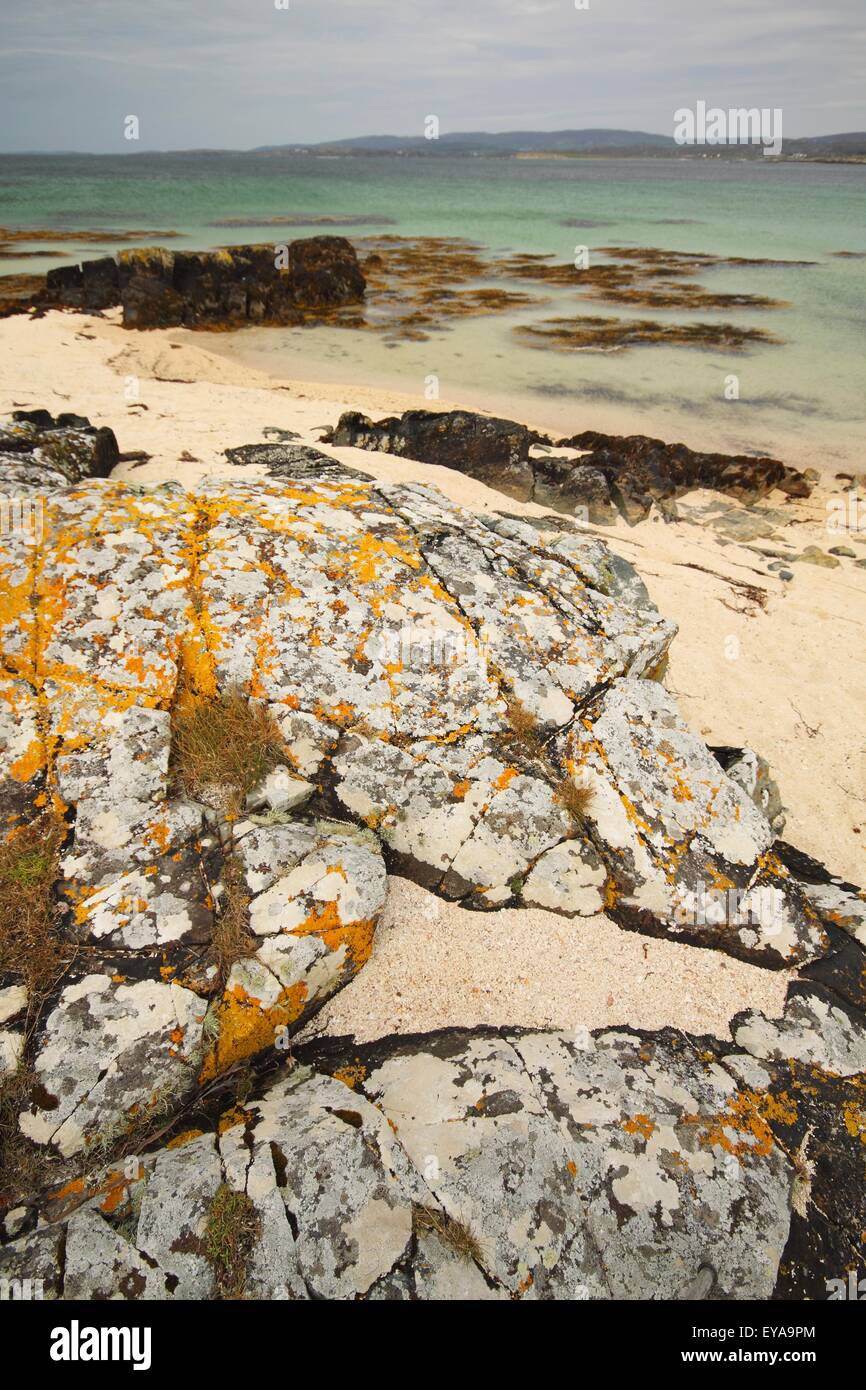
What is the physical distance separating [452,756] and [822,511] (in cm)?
1063

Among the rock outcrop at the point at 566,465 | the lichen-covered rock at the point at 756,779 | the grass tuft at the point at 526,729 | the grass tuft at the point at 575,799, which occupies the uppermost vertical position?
the rock outcrop at the point at 566,465

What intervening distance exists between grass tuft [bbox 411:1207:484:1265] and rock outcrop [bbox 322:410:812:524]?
965 cm

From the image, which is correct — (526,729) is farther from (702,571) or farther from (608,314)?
(608,314)

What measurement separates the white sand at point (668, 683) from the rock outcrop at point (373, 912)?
0.18 meters

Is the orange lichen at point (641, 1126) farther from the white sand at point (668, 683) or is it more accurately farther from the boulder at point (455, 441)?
the boulder at point (455, 441)

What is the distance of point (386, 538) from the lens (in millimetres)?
5102

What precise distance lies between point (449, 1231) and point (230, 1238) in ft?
2.72

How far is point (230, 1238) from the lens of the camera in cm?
250

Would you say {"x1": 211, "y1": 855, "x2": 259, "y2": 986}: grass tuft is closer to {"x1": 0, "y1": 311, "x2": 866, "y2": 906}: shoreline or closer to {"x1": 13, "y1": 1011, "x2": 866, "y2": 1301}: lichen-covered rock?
{"x1": 13, "y1": 1011, "x2": 866, "y2": 1301}: lichen-covered rock

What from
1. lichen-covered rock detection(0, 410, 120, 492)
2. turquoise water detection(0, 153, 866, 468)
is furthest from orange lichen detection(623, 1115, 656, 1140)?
turquoise water detection(0, 153, 866, 468)

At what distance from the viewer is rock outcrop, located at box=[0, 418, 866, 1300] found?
8.77 feet

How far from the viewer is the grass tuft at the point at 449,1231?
2627 millimetres

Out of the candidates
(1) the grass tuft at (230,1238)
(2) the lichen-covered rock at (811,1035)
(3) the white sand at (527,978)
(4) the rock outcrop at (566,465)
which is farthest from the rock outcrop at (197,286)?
(2) the lichen-covered rock at (811,1035)

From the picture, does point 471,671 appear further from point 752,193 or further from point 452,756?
point 752,193
